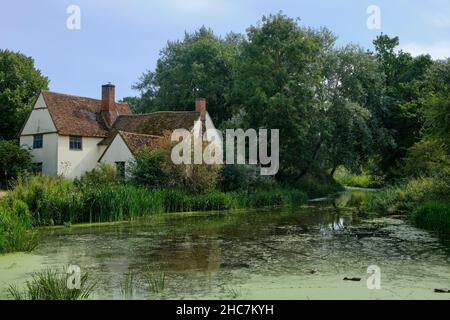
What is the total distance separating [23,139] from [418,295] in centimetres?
3461

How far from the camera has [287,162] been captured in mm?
37719

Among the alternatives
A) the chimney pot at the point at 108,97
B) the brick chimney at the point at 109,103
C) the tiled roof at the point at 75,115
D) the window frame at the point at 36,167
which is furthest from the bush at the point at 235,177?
the chimney pot at the point at 108,97

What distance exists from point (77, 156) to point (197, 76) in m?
14.4

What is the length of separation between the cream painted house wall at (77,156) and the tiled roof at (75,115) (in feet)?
1.92

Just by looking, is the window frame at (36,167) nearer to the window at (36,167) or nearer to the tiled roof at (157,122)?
the window at (36,167)

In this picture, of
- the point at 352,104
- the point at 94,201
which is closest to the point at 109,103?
the point at 352,104

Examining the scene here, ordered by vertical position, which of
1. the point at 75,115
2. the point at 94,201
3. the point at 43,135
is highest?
the point at 75,115

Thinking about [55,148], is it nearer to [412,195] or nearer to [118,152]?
[118,152]

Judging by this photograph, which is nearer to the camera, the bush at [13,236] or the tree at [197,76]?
the bush at [13,236]

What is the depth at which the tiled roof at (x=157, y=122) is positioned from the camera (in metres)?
35.4

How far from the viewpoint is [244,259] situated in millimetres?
11867

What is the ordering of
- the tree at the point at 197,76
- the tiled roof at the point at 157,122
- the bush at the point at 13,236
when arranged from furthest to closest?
1. the tree at the point at 197,76
2. the tiled roof at the point at 157,122
3. the bush at the point at 13,236

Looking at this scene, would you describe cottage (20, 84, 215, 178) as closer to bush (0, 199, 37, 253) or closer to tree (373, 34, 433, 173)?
tree (373, 34, 433, 173)

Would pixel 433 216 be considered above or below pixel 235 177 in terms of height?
below
